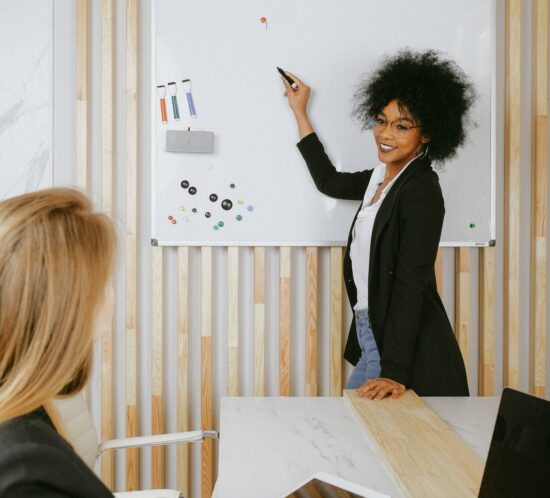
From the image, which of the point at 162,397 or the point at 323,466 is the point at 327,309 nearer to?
the point at 162,397

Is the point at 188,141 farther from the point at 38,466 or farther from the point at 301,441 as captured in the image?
the point at 38,466

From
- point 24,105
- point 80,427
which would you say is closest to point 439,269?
point 80,427

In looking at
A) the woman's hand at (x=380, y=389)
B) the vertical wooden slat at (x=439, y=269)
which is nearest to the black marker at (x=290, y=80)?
the vertical wooden slat at (x=439, y=269)

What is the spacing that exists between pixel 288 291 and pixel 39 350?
1.77 meters

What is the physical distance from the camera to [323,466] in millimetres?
1335

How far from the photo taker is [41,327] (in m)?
0.81

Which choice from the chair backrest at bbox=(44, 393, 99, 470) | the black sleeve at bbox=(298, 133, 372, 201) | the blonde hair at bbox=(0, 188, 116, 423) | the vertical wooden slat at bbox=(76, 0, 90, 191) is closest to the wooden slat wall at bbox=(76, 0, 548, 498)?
the vertical wooden slat at bbox=(76, 0, 90, 191)

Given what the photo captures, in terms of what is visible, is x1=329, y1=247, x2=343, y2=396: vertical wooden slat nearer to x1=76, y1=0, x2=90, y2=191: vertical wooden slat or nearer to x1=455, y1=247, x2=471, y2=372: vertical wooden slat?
x1=455, y1=247, x2=471, y2=372: vertical wooden slat

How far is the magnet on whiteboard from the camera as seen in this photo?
2459mm

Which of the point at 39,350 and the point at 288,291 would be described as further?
the point at 288,291

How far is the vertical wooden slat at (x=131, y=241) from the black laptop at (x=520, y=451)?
6.04 feet

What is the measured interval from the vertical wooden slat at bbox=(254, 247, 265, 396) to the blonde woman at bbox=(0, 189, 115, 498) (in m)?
1.66

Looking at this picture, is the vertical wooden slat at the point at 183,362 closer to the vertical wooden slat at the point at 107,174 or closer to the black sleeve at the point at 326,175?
the vertical wooden slat at the point at 107,174

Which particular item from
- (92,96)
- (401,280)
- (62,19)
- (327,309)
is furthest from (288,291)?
(62,19)
